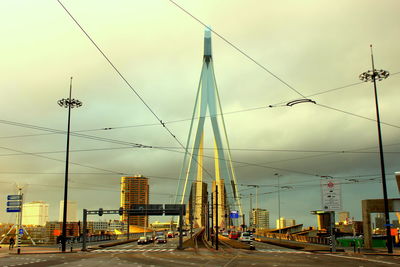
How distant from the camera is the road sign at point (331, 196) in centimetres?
5150

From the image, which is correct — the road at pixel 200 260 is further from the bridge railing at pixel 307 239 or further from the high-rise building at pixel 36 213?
the high-rise building at pixel 36 213

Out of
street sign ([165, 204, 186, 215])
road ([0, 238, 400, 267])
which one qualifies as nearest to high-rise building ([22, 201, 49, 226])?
street sign ([165, 204, 186, 215])

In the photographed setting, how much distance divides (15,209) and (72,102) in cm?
1571

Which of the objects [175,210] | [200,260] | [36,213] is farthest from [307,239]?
[36,213]

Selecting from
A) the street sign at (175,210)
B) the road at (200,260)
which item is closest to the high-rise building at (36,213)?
the street sign at (175,210)

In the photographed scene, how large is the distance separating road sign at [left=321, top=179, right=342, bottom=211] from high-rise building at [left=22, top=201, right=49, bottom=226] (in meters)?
138

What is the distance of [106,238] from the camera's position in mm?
109938

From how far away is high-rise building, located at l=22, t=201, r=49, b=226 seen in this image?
17288 cm

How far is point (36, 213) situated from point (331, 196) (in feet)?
510

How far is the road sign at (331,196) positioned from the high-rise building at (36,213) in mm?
137808

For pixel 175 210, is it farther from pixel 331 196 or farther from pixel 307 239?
pixel 331 196

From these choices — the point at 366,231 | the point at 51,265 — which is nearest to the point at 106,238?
the point at 366,231

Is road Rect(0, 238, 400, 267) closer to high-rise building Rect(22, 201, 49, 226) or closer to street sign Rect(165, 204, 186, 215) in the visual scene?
street sign Rect(165, 204, 186, 215)

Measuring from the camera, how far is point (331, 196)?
169 feet
